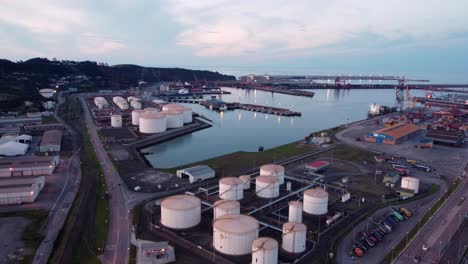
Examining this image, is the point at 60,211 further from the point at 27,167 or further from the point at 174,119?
the point at 174,119

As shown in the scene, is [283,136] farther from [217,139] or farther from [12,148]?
[12,148]

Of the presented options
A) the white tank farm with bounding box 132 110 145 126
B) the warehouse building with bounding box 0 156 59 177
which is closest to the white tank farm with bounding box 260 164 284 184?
the warehouse building with bounding box 0 156 59 177

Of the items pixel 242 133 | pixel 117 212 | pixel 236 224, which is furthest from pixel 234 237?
pixel 242 133

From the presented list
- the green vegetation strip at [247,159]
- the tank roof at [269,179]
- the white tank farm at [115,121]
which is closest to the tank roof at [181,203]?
the tank roof at [269,179]

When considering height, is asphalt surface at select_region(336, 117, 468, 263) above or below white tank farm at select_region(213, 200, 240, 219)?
below

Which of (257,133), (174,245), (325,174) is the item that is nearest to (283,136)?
(257,133)

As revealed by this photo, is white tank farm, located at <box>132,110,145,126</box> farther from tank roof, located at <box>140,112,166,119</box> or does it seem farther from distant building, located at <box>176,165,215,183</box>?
distant building, located at <box>176,165,215,183</box>
